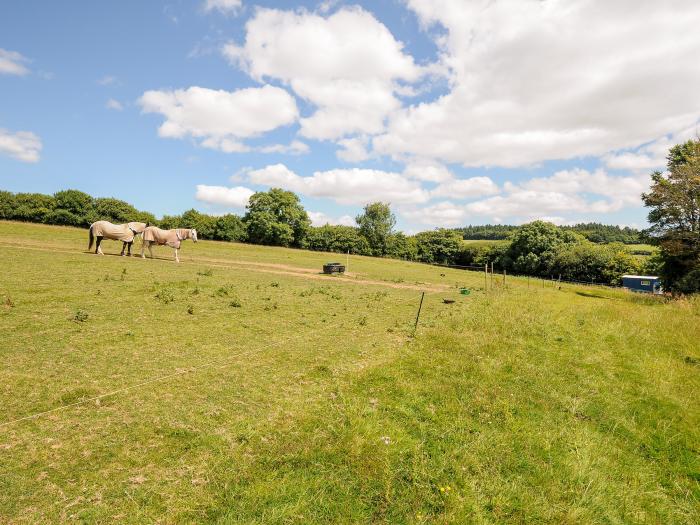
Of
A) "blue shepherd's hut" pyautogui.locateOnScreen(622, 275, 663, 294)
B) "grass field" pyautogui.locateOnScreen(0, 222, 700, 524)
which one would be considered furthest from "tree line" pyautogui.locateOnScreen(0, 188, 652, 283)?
"grass field" pyautogui.locateOnScreen(0, 222, 700, 524)

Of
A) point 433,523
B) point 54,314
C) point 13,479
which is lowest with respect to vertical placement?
point 433,523

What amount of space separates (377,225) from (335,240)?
17.1 m

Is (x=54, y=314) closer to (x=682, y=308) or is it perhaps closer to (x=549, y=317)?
(x=549, y=317)

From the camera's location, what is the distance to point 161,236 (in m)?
30.3

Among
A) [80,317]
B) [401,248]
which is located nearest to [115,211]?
[80,317]

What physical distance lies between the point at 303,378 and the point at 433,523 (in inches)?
Result: 186

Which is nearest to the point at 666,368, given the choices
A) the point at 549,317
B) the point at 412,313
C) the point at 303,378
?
the point at 549,317

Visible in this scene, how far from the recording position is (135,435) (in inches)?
239

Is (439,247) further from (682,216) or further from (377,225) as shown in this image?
(682,216)

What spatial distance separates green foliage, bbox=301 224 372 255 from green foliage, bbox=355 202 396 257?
5.97 m

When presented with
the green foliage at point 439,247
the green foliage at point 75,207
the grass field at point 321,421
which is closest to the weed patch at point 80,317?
the grass field at point 321,421

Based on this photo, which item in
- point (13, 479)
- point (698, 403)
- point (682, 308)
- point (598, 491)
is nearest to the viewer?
point (13, 479)

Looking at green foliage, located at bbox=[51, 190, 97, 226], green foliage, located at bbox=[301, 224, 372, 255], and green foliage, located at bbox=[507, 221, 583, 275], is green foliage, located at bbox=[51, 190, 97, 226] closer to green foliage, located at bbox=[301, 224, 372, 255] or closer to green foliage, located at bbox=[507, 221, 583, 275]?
green foliage, located at bbox=[301, 224, 372, 255]

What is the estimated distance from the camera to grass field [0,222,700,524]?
17.2 ft
